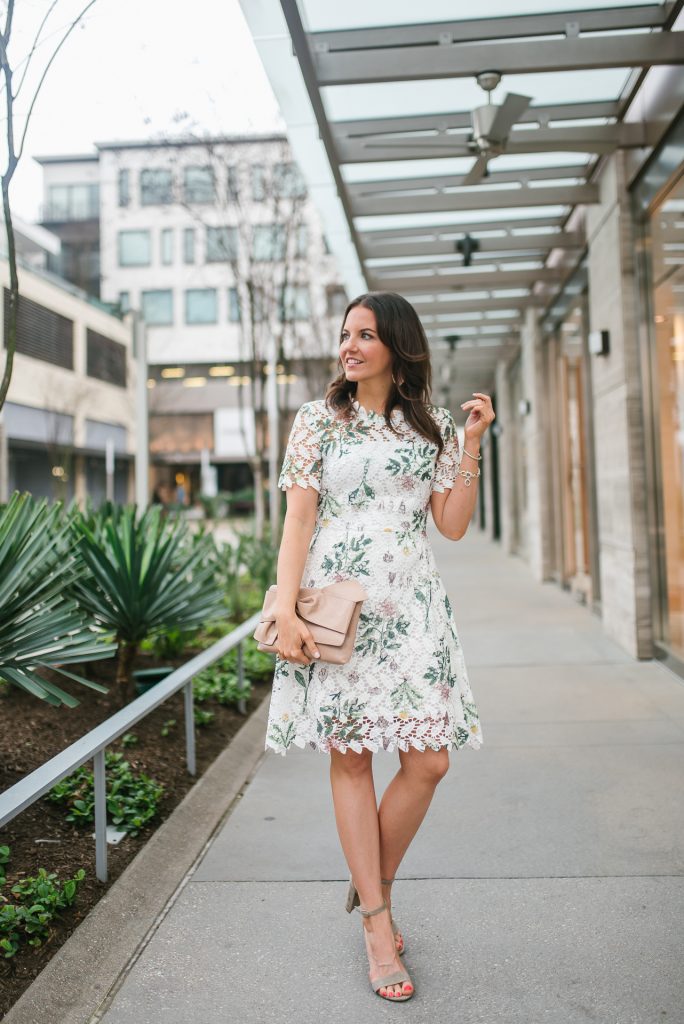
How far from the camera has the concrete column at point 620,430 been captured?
6055 millimetres

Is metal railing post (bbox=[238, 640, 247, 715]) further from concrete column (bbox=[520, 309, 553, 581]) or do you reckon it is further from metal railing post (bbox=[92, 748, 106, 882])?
concrete column (bbox=[520, 309, 553, 581])

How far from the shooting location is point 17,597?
3115 mm

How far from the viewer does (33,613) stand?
3.20 m

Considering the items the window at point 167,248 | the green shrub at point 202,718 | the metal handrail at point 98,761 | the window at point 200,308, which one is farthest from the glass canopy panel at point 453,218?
the window at point 200,308

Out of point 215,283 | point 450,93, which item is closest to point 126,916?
point 450,93

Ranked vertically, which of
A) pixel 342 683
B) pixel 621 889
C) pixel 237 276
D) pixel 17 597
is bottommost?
pixel 621 889

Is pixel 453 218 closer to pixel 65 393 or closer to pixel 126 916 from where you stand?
pixel 126 916

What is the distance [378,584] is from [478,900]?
1052mm

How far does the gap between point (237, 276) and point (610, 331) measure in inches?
168

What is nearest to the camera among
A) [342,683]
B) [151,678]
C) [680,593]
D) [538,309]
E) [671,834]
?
[342,683]

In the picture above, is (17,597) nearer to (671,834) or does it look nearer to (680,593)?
(671,834)

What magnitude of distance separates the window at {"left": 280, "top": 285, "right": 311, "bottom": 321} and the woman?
24.0 feet

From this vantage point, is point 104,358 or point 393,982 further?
point 104,358

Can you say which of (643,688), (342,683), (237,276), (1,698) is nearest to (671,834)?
(342,683)
